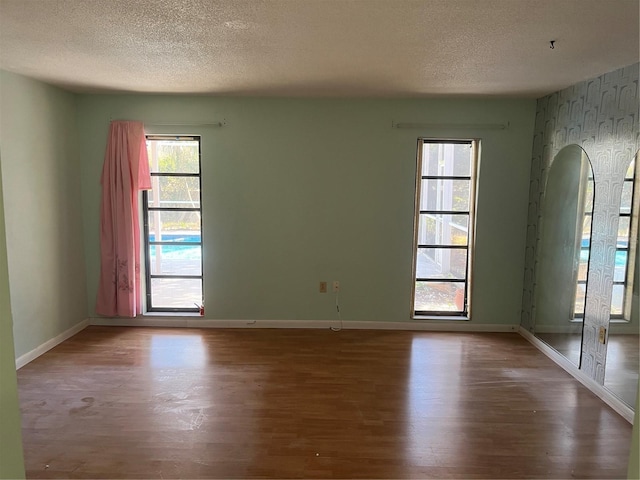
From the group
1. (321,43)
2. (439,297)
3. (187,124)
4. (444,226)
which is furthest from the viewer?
(439,297)

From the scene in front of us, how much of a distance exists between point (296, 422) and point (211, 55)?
2489 mm

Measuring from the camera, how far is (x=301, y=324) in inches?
175

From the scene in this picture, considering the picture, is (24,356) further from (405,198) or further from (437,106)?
(437,106)

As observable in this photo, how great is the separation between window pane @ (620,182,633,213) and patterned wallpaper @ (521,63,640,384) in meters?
0.05

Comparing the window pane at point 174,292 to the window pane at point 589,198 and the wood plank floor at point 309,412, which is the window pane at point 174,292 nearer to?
the wood plank floor at point 309,412

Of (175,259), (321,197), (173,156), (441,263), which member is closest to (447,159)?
(441,263)

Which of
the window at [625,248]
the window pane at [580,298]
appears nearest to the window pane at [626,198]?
the window at [625,248]

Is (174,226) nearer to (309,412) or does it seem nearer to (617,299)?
(309,412)

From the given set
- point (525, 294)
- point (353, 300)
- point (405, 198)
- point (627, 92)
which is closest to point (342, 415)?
point (353, 300)

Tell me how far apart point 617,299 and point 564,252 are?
0.77m

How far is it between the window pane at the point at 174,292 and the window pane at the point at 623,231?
3864 mm

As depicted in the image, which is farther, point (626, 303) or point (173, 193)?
point (173, 193)

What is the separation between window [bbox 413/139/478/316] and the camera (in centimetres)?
434

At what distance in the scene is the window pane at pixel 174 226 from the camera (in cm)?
446
